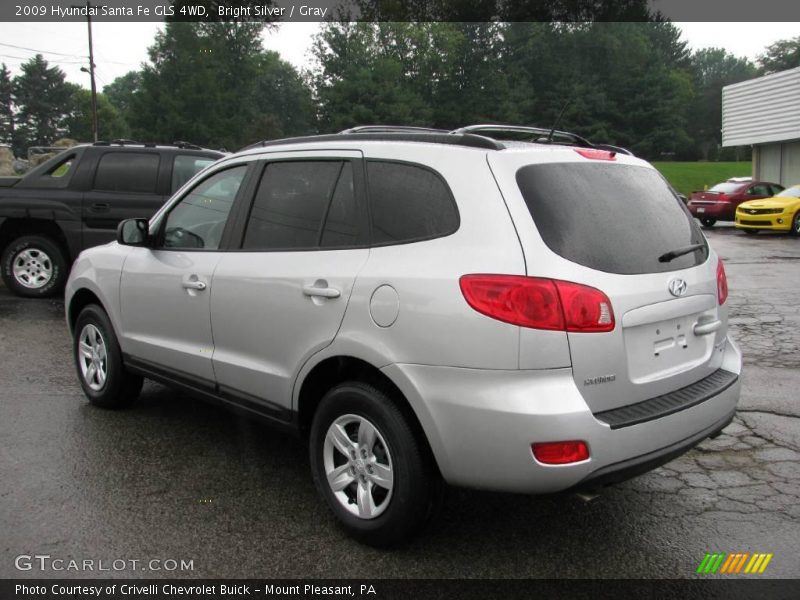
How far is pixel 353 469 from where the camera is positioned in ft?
10.9

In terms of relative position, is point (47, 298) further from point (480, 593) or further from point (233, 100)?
point (233, 100)

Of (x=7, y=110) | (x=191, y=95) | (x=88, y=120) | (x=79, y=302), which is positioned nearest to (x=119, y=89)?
(x=7, y=110)

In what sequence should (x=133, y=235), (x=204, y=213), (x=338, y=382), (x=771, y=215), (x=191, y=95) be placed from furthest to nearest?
(x=191, y=95) < (x=771, y=215) < (x=133, y=235) < (x=204, y=213) < (x=338, y=382)

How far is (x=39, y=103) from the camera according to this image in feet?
373

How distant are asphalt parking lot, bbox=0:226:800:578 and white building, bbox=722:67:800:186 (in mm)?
31421

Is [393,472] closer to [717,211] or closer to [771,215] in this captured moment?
[771,215]

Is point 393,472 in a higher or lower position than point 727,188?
lower

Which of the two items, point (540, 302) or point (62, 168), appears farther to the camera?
point (62, 168)

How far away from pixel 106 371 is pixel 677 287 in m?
3.80

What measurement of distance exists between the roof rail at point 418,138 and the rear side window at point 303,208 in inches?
6.1

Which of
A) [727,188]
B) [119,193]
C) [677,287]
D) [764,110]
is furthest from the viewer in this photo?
[764,110]

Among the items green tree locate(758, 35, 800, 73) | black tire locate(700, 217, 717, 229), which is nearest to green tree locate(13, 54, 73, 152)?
green tree locate(758, 35, 800, 73)

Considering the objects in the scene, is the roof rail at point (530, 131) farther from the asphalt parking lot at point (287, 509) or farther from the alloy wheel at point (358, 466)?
the asphalt parking lot at point (287, 509)

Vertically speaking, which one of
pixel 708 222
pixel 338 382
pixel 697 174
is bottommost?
pixel 708 222
